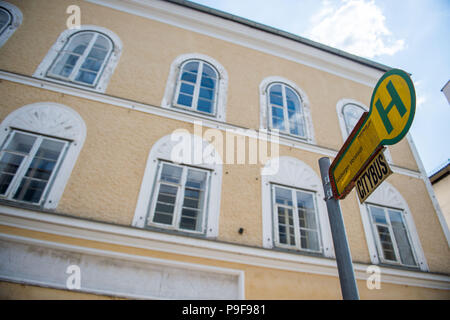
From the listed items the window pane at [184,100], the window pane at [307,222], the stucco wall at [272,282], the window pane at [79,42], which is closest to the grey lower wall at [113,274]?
the stucco wall at [272,282]

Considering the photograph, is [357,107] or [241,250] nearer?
[241,250]

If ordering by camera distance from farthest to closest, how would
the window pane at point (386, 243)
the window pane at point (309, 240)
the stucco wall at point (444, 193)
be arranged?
the stucco wall at point (444, 193), the window pane at point (386, 243), the window pane at point (309, 240)

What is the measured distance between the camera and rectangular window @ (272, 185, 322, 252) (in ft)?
20.3

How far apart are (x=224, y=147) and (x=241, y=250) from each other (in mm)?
2567

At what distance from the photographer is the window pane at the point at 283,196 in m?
6.75

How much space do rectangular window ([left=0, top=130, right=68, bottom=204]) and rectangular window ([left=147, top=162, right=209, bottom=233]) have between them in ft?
6.91

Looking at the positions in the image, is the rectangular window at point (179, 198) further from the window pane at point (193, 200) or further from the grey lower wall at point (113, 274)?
the grey lower wall at point (113, 274)

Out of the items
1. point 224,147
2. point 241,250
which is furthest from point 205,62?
point 241,250

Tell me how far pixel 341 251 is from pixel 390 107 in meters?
1.25

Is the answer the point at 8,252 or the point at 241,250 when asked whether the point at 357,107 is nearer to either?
the point at 241,250

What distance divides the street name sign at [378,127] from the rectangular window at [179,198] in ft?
12.1

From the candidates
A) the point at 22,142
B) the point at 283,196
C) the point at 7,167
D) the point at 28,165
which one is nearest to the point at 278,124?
the point at 283,196

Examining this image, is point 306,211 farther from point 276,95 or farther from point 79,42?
point 79,42
